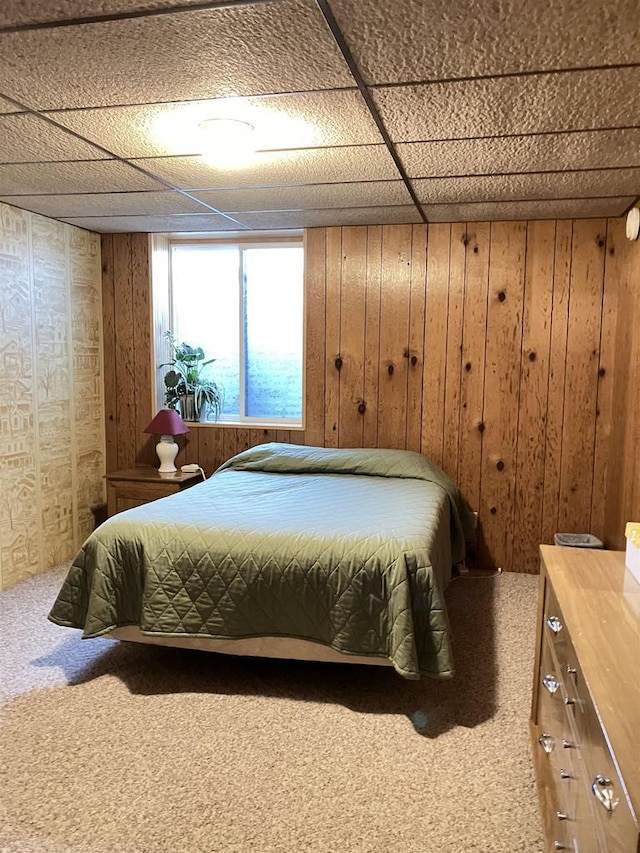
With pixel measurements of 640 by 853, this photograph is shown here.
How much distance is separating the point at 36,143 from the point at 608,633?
2523 millimetres

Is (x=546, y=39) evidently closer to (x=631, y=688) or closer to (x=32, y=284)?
(x=631, y=688)

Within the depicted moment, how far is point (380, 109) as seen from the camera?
6.72ft

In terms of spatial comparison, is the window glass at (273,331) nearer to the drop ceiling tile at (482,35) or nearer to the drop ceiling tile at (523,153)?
the drop ceiling tile at (523,153)

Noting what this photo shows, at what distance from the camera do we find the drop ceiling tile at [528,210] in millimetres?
3275

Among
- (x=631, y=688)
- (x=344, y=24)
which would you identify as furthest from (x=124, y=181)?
(x=631, y=688)

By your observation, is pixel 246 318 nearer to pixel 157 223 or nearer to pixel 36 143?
pixel 157 223

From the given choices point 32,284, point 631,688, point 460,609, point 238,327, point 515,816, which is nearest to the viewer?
point 631,688

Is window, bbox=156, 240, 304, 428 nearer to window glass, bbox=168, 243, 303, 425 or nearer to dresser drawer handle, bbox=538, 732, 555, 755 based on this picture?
window glass, bbox=168, 243, 303, 425

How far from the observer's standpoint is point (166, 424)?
4.09 m

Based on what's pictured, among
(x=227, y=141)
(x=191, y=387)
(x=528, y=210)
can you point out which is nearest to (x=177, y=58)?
(x=227, y=141)

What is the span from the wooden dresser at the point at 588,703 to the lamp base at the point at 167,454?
2.72 meters

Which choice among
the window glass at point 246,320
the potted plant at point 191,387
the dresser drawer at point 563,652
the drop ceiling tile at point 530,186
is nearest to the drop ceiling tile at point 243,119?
the drop ceiling tile at point 530,186

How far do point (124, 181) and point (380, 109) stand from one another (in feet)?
4.84

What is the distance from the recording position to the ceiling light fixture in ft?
7.19
